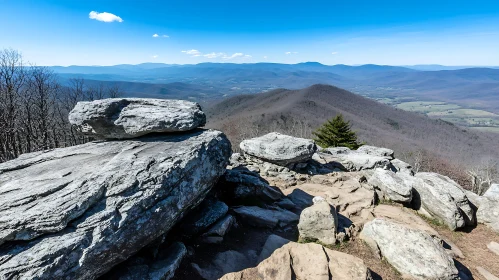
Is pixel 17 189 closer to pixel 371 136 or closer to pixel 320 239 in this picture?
pixel 320 239

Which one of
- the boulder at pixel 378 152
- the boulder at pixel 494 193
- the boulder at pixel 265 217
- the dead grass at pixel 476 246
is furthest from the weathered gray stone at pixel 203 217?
the boulder at pixel 378 152

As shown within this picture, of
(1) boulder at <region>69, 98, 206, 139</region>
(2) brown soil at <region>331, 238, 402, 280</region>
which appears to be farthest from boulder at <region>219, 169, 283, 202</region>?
(2) brown soil at <region>331, 238, 402, 280</region>

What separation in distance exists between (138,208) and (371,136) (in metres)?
165

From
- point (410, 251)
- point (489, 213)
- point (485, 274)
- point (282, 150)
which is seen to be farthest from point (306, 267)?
point (489, 213)

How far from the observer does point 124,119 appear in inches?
505

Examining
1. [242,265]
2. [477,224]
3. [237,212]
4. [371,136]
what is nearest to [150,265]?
[242,265]

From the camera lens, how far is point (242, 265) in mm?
10719

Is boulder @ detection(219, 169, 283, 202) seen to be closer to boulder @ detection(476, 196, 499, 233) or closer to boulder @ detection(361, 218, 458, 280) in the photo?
boulder @ detection(361, 218, 458, 280)

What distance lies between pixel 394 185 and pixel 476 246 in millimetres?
5102

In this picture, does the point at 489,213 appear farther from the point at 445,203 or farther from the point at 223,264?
the point at 223,264

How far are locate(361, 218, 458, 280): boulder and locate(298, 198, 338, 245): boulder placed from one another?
192 centimetres

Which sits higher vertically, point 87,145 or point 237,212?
point 87,145

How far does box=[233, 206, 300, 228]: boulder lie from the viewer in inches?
543

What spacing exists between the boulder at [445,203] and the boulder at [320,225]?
777 centimetres
